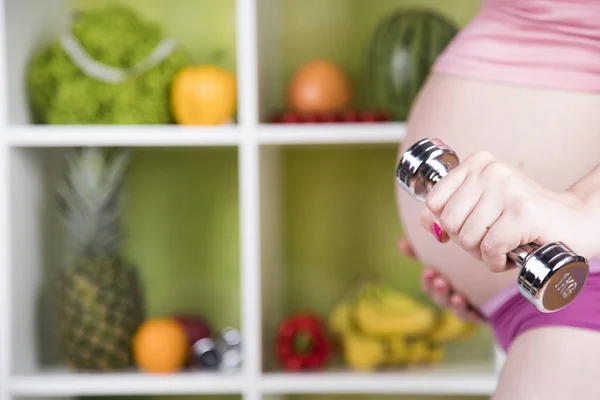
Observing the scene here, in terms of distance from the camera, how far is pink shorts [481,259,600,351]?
Answer: 73 centimetres

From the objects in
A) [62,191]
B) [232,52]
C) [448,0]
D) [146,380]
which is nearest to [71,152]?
[62,191]

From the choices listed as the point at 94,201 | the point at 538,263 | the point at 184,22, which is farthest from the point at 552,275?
the point at 184,22

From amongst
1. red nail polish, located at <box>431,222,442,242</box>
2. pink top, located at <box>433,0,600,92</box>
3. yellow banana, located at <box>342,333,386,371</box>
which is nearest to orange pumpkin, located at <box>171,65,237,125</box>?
yellow banana, located at <box>342,333,386,371</box>

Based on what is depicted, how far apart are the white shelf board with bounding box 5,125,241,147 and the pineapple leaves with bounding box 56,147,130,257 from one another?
0.09 metres

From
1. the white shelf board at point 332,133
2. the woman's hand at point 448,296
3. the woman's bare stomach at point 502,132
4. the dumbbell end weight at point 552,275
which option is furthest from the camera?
the white shelf board at point 332,133

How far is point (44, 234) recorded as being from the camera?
187cm

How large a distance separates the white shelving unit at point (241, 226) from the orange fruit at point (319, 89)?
0.08 m

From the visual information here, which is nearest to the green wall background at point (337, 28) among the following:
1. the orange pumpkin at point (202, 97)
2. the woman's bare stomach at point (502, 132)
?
the orange pumpkin at point (202, 97)

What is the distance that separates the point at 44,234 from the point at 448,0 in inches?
40.3

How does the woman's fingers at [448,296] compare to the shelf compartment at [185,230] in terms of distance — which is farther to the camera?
the shelf compartment at [185,230]

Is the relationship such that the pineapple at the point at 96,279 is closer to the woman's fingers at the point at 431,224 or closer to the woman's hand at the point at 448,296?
the woman's hand at the point at 448,296

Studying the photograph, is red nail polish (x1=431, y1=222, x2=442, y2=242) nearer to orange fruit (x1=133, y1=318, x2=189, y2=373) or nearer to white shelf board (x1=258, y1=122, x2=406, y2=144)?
white shelf board (x1=258, y1=122, x2=406, y2=144)

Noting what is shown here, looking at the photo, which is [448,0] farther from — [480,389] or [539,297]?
[539,297]

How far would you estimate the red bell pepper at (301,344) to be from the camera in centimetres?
171
